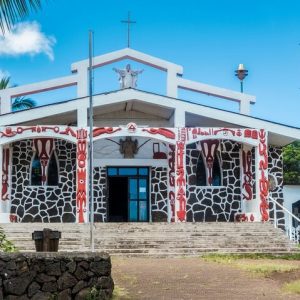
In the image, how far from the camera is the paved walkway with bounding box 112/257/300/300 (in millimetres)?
9625

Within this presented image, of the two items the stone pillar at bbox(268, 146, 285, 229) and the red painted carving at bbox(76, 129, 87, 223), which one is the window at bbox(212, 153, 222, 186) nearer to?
the stone pillar at bbox(268, 146, 285, 229)

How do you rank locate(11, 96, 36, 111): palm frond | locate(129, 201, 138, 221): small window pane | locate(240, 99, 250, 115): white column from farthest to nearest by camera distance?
locate(11, 96, 36, 111): palm frond < locate(129, 201, 138, 221): small window pane < locate(240, 99, 250, 115): white column

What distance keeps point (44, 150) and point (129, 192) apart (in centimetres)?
365

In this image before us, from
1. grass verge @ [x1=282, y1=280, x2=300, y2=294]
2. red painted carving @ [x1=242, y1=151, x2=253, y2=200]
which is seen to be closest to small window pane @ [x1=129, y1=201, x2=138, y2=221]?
red painted carving @ [x1=242, y1=151, x2=253, y2=200]

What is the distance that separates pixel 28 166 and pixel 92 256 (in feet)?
50.1

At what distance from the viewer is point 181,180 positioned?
826 inches

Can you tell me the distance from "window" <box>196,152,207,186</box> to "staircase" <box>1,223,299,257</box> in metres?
4.12

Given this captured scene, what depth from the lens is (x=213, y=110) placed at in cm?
2203

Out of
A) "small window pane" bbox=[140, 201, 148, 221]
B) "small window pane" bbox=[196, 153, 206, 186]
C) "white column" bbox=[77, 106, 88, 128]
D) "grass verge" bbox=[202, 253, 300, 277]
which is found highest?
"white column" bbox=[77, 106, 88, 128]

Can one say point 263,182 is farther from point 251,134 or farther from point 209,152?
point 209,152

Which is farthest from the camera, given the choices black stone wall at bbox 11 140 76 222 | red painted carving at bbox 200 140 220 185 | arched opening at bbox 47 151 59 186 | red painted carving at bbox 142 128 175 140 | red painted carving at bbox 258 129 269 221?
red painted carving at bbox 200 140 220 185

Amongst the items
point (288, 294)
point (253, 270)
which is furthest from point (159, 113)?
point (288, 294)

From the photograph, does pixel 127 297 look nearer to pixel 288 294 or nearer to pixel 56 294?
pixel 56 294

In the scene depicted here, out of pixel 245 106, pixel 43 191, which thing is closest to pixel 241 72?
pixel 245 106
